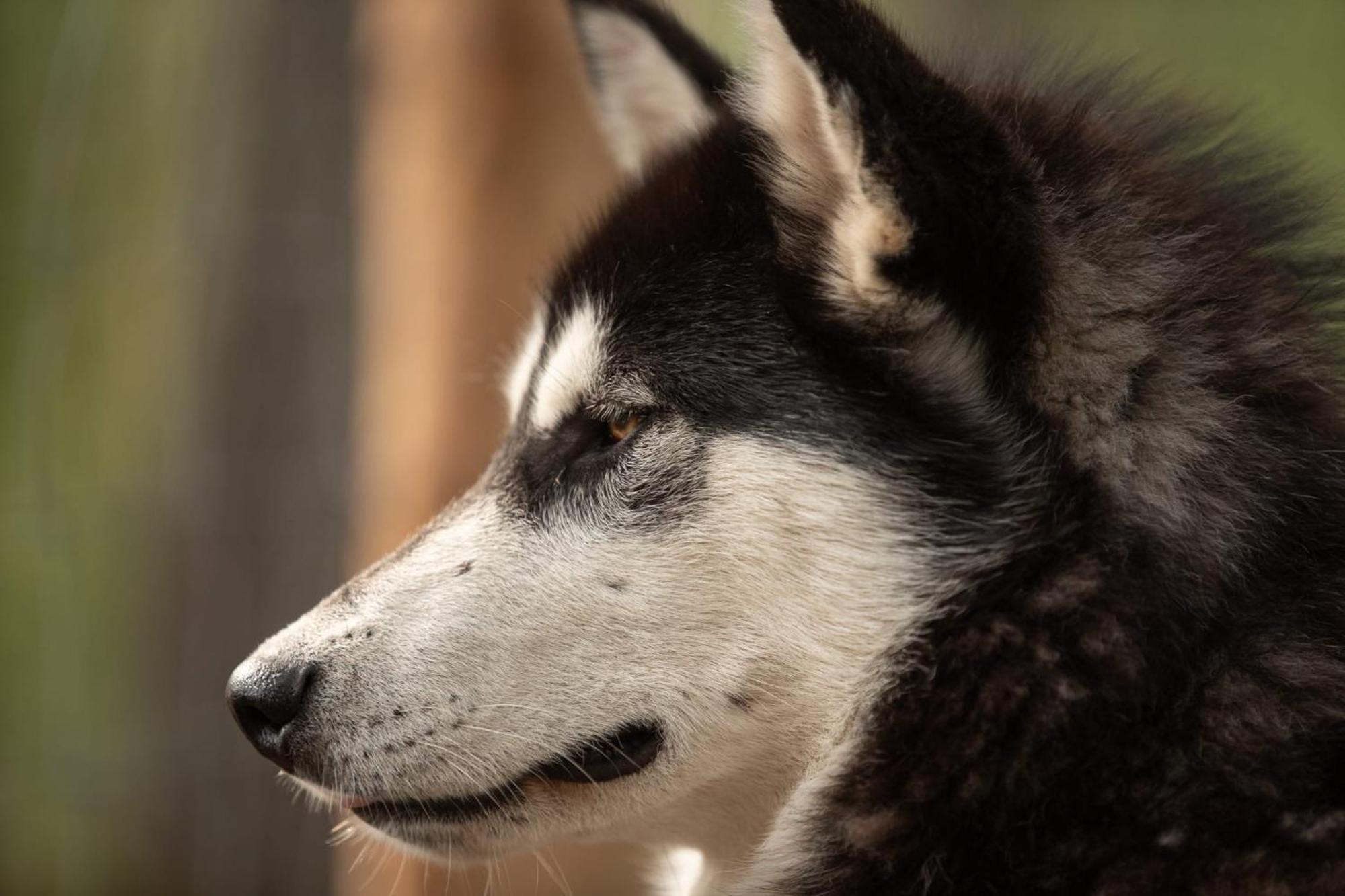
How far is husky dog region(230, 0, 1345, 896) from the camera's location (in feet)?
6.12

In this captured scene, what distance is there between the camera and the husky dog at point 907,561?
187 cm

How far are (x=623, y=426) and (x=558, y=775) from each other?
58 cm

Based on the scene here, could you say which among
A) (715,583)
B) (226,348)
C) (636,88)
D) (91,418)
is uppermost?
(636,88)

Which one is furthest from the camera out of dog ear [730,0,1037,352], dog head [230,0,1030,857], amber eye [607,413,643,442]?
amber eye [607,413,643,442]

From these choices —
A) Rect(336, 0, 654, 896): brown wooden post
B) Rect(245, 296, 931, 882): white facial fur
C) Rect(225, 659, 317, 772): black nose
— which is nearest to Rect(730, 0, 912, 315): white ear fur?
Rect(245, 296, 931, 882): white facial fur

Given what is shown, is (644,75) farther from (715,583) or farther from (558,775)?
(558,775)

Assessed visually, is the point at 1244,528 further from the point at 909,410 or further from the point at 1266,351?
the point at 909,410

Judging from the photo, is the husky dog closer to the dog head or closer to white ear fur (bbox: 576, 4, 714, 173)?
the dog head

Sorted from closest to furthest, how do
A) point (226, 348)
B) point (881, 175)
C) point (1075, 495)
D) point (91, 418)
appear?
1. point (881, 175)
2. point (1075, 495)
3. point (226, 348)
4. point (91, 418)

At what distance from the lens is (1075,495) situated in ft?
6.53

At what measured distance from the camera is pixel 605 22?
2.97 m

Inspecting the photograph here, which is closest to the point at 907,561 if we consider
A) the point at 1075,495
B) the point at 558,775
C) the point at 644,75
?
the point at 1075,495

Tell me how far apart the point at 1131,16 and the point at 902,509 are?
5.98 m

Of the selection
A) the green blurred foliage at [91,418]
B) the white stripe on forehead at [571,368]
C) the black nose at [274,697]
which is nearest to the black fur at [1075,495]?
the white stripe on forehead at [571,368]
